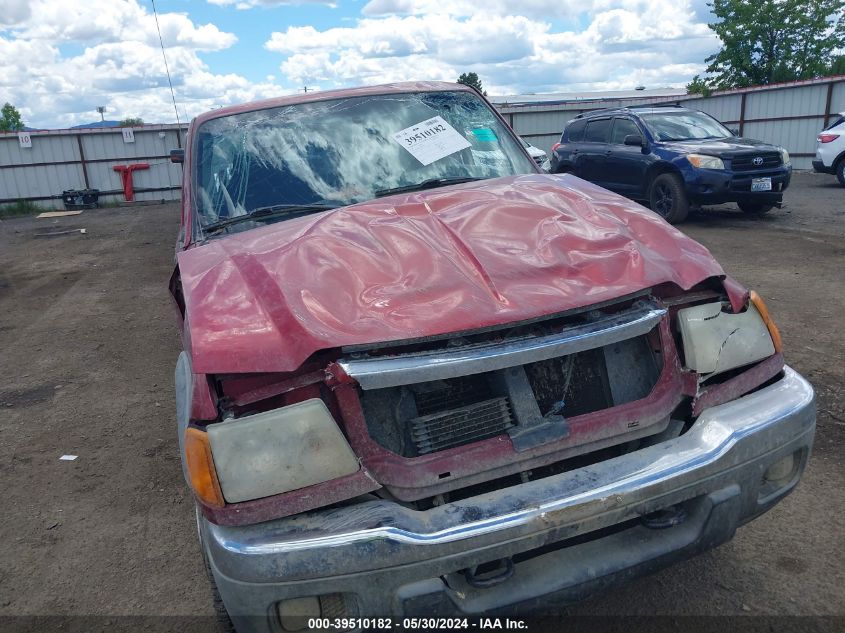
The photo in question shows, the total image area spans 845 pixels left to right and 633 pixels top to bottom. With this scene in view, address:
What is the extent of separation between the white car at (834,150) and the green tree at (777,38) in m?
17.7

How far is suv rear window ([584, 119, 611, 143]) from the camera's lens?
37.9ft

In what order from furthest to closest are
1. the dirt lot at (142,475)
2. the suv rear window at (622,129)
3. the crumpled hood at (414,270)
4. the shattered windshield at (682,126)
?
the suv rear window at (622,129) → the shattered windshield at (682,126) → the dirt lot at (142,475) → the crumpled hood at (414,270)

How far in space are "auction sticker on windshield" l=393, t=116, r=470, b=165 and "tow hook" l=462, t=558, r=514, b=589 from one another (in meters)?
2.06

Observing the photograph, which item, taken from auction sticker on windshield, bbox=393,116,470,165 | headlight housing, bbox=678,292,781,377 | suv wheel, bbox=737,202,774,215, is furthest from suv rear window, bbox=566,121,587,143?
headlight housing, bbox=678,292,781,377

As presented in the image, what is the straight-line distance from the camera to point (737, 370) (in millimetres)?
2234

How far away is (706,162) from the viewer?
9758 millimetres

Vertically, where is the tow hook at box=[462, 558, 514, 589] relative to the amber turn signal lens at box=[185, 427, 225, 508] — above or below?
below

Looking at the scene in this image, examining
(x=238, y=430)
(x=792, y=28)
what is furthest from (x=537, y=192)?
(x=792, y=28)

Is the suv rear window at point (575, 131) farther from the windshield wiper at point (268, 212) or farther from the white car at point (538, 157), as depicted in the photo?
the windshield wiper at point (268, 212)

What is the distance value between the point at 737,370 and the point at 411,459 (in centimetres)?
113

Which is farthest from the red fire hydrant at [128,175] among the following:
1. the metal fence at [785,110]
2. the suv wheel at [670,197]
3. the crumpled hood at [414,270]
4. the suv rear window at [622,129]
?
the crumpled hood at [414,270]

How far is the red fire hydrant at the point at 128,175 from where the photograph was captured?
21031 millimetres

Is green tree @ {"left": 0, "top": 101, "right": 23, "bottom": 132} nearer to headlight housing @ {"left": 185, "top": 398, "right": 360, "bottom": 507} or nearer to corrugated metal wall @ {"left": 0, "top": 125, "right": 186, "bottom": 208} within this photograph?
corrugated metal wall @ {"left": 0, "top": 125, "right": 186, "bottom": 208}

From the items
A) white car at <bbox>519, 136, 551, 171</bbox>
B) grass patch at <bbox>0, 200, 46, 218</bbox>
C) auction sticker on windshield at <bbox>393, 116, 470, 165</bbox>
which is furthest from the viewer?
grass patch at <bbox>0, 200, 46, 218</bbox>
